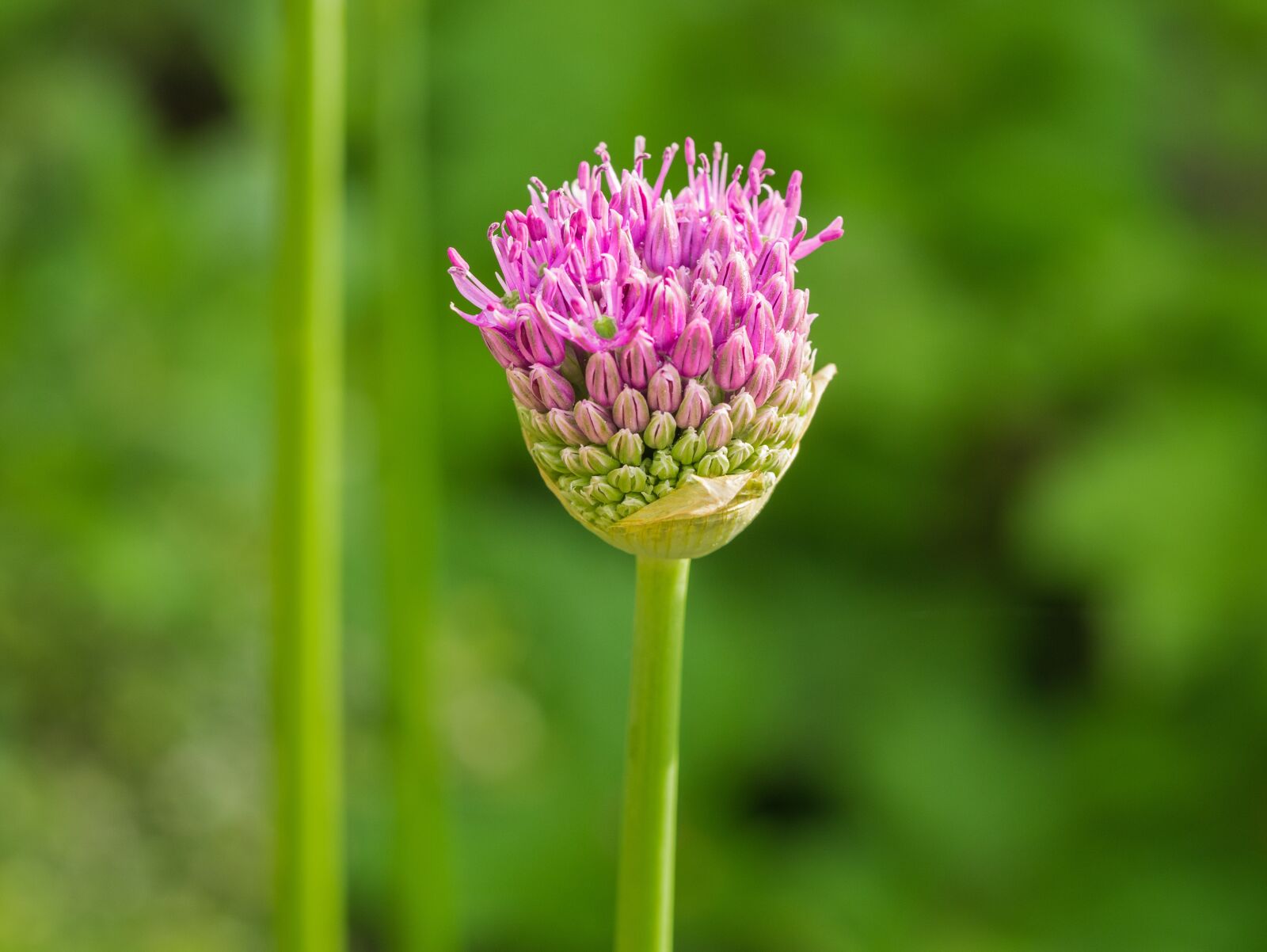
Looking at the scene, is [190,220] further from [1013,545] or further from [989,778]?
[989,778]

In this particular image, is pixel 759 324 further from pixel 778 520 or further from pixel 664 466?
pixel 778 520

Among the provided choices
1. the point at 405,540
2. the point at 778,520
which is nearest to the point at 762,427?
the point at 405,540

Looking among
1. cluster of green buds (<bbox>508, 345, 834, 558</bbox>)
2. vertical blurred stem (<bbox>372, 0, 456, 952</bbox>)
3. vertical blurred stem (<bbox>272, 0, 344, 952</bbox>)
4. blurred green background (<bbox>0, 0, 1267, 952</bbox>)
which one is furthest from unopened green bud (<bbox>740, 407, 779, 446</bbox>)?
blurred green background (<bbox>0, 0, 1267, 952</bbox>)

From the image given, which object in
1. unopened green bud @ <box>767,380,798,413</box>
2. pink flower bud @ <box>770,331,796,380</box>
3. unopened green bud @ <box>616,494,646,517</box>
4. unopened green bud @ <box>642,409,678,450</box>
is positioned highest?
pink flower bud @ <box>770,331,796,380</box>

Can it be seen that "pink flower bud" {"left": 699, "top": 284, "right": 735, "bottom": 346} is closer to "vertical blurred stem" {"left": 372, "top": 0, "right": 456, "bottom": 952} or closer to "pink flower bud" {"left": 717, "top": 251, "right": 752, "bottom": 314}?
"pink flower bud" {"left": 717, "top": 251, "right": 752, "bottom": 314}

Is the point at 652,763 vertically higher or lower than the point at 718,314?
lower

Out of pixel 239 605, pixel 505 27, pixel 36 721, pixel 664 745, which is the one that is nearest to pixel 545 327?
pixel 664 745

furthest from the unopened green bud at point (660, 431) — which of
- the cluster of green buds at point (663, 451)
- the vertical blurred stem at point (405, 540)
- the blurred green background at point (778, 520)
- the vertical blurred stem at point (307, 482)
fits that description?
the blurred green background at point (778, 520)
